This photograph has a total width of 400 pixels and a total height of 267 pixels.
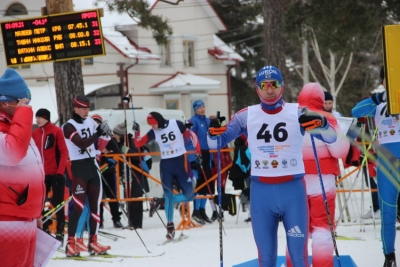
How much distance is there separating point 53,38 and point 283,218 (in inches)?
274

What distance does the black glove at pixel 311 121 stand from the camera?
5.68 metres

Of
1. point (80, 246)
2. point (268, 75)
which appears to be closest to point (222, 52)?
point (80, 246)

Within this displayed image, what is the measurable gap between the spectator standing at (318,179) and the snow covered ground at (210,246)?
1379mm

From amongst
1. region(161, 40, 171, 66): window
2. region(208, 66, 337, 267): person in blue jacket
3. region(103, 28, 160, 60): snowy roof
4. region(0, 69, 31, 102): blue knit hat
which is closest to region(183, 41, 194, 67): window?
region(161, 40, 171, 66): window

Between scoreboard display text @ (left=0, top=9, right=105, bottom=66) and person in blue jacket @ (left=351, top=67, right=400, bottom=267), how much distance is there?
5363 mm

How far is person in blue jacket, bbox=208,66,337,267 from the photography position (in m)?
5.90

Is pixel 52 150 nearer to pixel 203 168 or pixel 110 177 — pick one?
pixel 110 177

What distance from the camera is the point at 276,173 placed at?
19.4ft

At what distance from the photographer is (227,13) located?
138ft

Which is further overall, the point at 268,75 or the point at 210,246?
the point at 210,246

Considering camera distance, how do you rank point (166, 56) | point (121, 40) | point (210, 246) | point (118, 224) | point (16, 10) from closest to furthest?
point (210, 246)
point (118, 224)
point (16, 10)
point (121, 40)
point (166, 56)

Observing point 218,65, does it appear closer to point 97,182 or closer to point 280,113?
point 97,182

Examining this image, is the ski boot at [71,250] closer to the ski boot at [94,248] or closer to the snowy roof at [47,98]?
the ski boot at [94,248]

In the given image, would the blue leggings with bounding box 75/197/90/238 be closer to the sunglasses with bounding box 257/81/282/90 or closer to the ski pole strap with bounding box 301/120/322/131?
the sunglasses with bounding box 257/81/282/90
